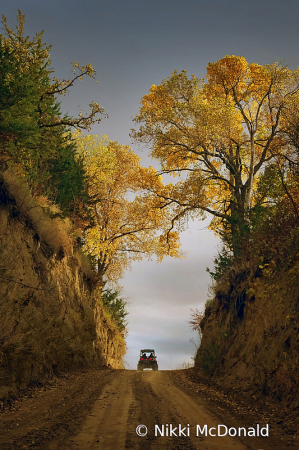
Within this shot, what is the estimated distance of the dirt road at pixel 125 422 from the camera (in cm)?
558

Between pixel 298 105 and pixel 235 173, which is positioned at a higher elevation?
pixel 298 105

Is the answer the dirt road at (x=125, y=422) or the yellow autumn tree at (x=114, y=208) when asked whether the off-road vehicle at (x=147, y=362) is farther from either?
the dirt road at (x=125, y=422)

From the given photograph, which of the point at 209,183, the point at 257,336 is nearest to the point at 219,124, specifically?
the point at 209,183

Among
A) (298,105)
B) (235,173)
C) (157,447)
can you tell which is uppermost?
(298,105)

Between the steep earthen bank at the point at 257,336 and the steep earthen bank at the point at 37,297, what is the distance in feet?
23.0

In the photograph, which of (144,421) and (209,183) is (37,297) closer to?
(144,421)

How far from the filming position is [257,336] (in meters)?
11.6

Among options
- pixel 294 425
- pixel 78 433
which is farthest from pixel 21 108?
pixel 294 425

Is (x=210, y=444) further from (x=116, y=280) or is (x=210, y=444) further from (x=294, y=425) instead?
(x=116, y=280)

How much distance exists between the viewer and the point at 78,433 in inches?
237

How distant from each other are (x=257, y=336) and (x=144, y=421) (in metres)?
6.22

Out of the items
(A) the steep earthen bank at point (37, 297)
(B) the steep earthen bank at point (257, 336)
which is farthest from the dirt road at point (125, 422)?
(A) the steep earthen bank at point (37, 297)

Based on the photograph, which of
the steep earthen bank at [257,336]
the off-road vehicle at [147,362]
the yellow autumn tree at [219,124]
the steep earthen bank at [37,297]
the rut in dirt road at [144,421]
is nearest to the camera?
the rut in dirt road at [144,421]

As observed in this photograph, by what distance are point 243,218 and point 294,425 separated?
1203cm
